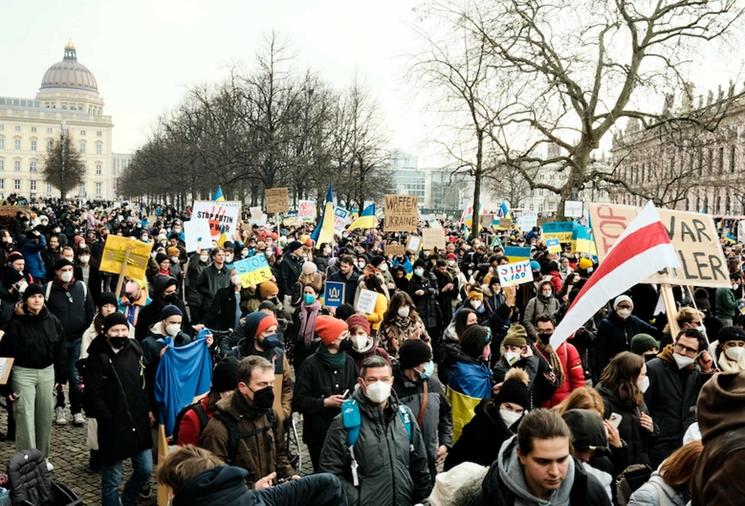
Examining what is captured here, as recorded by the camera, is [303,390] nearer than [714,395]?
No

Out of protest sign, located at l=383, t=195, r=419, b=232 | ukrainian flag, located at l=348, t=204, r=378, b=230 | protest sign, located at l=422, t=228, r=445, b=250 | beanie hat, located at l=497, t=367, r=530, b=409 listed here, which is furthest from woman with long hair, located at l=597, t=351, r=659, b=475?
ukrainian flag, located at l=348, t=204, r=378, b=230

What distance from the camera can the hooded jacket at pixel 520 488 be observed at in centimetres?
291

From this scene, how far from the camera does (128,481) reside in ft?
18.3

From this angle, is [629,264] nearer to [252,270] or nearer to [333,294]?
[333,294]

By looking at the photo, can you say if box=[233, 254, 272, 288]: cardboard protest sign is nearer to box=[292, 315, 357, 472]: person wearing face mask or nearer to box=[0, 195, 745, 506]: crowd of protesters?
box=[0, 195, 745, 506]: crowd of protesters

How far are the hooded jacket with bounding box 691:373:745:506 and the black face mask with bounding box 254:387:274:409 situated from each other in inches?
92.2

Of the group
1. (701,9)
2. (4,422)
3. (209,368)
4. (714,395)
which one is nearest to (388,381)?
(714,395)

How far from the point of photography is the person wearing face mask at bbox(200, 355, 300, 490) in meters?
4.07

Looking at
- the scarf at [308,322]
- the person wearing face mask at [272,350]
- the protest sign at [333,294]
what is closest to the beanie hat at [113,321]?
the person wearing face mask at [272,350]

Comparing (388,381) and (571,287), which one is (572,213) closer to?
(571,287)

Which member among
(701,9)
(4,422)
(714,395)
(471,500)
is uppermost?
(701,9)

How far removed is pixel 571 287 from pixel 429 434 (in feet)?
23.3

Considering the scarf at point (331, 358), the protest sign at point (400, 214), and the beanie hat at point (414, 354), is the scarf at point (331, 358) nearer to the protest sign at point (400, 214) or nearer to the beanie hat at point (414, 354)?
the beanie hat at point (414, 354)

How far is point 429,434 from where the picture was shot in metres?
4.96
